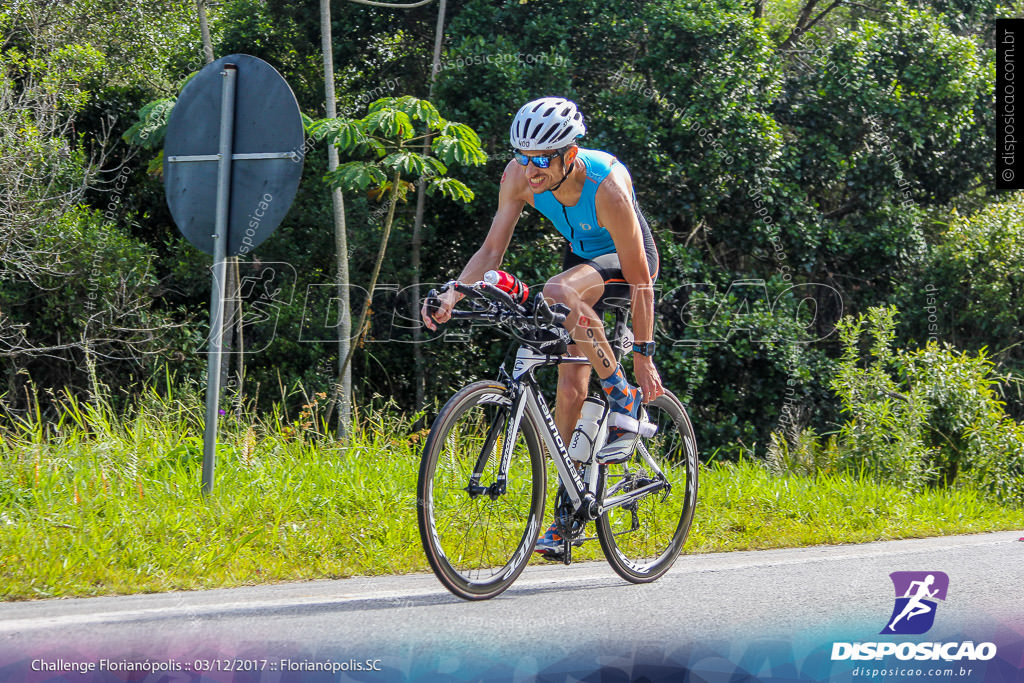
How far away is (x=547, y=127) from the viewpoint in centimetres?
367

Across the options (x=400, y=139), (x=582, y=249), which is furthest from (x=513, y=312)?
(x=400, y=139)

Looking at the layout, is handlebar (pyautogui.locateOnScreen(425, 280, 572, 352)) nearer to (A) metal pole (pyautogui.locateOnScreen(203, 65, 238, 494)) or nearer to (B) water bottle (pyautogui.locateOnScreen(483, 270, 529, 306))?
(B) water bottle (pyautogui.locateOnScreen(483, 270, 529, 306))

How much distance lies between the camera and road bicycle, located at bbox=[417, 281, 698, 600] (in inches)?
139

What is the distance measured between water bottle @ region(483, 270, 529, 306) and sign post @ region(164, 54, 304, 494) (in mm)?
1405

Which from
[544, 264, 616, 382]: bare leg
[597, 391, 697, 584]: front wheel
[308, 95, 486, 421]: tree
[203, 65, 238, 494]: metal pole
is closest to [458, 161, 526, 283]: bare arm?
[544, 264, 616, 382]: bare leg

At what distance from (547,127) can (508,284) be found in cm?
Result: 63

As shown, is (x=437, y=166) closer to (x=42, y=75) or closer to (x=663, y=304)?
(x=663, y=304)

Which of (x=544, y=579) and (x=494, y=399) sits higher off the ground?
(x=494, y=399)

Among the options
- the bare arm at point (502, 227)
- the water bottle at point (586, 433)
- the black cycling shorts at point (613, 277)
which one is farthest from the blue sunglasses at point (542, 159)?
the water bottle at point (586, 433)

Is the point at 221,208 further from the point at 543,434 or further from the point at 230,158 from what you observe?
the point at 543,434

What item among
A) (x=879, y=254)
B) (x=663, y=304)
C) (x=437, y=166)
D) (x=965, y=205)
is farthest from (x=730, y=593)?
(x=965, y=205)

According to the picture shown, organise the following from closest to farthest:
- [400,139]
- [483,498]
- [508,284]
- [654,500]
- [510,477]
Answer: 1. [508,284]
2. [483,498]
3. [510,477]
4. [654,500]
5. [400,139]

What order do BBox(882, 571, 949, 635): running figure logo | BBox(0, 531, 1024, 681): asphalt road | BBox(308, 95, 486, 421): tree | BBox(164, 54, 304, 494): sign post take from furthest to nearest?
BBox(308, 95, 486, 421): tree → BBox(164, 54, 304, 494): sign post → BBox(882, 571, 949, 635): running figure logo → BBox(0, 531, 1024, 681): asphalt road

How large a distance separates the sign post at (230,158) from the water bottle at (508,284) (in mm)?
1405
